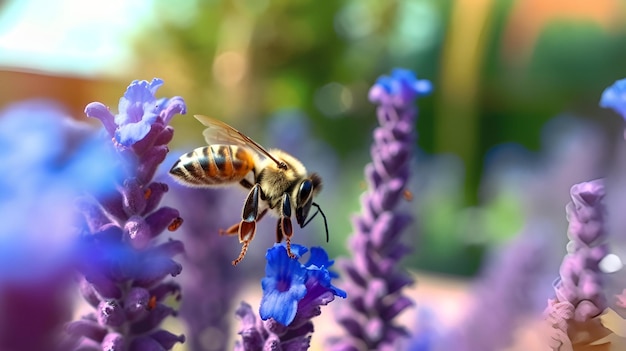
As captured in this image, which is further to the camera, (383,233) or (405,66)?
(405,66)

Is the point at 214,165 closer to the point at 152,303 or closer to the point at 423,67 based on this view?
the point at 152,303

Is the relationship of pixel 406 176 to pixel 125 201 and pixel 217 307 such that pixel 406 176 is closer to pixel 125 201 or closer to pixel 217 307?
pixel 125 201

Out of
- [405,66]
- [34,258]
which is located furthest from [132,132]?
[405,66]

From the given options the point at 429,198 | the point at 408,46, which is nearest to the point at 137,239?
the point at 429,198

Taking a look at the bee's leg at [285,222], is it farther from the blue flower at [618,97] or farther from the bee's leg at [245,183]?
the blue flower at [618,97]

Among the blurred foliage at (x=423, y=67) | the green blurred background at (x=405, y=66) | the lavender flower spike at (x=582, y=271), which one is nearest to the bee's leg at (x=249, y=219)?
the lavender flower spike at (x=582, y=271)

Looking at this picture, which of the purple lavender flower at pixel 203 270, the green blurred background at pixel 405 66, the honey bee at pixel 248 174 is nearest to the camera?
the honey bee at pixel 248 174
